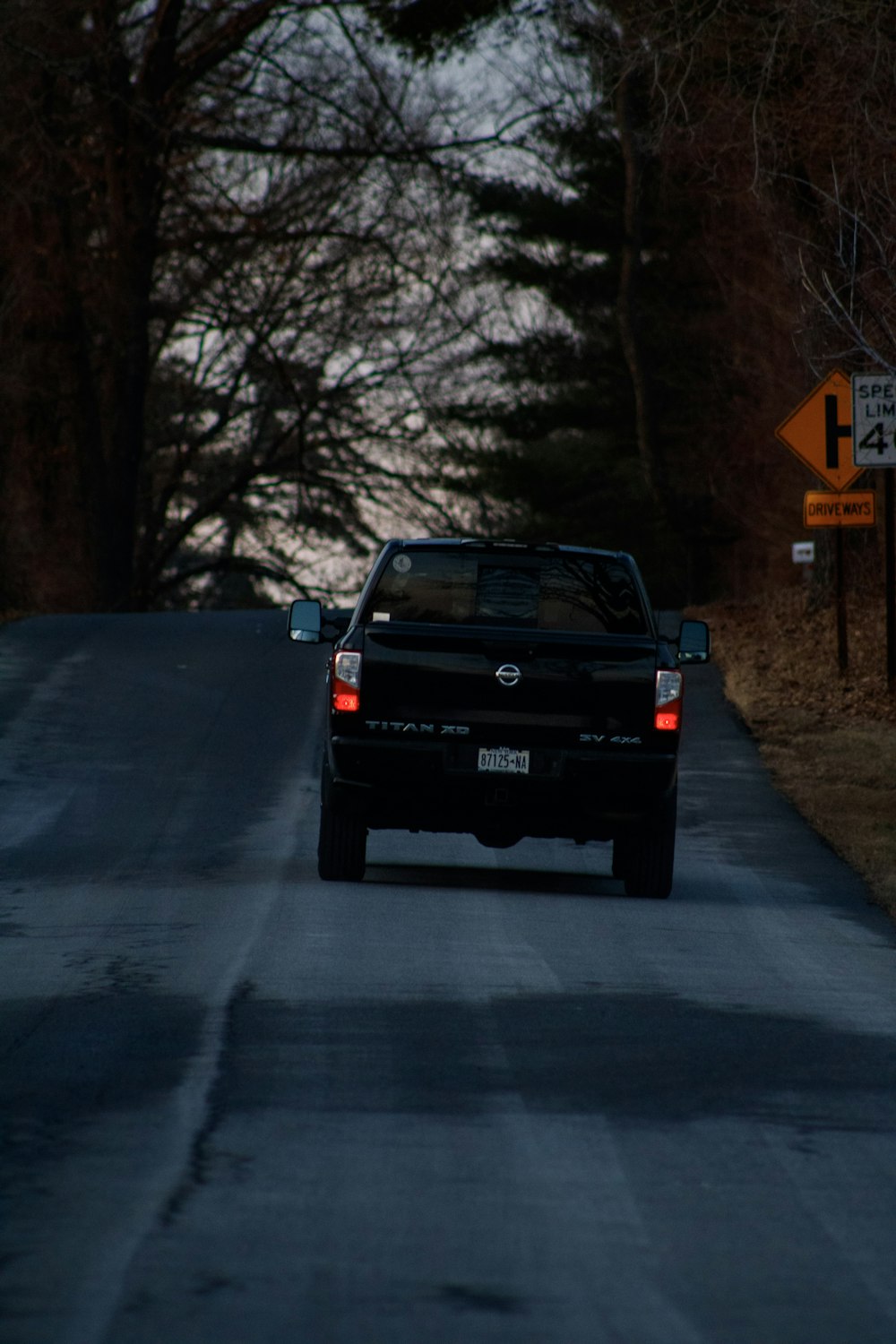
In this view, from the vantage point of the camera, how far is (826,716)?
2086 cm

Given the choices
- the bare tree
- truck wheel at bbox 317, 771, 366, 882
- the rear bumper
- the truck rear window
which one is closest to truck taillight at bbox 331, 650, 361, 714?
the rear bumper

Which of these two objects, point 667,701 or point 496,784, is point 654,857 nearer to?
point 667,701

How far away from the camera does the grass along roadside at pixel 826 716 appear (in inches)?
612

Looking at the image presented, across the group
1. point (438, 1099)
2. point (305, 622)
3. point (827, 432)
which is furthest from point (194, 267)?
point (438, 1099)

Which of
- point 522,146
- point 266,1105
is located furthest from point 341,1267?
point 522,146

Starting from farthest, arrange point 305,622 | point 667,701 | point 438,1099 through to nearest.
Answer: point 305,622, point 667,701, point 438,1099

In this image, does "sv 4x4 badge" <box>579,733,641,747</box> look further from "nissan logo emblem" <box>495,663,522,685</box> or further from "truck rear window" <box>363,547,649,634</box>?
"truck rear window" <box>363,547,649,634</box>

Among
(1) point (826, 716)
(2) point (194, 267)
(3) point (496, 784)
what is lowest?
(3) point (496, 784)

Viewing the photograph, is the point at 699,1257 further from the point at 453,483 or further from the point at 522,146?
the point at 453,483

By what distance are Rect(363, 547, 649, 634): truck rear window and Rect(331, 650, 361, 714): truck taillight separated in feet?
2.09

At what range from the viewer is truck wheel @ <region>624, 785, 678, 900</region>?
38.9 feet

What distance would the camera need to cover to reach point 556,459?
178 feet

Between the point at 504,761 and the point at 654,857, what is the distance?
111cm

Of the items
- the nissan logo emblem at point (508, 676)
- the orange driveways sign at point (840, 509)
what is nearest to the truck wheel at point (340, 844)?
the nissan logo emblem at point (508, 676)
